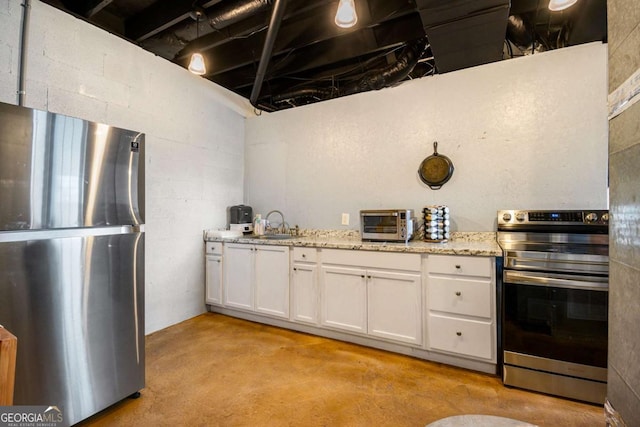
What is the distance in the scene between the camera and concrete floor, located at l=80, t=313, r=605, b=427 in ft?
5.67

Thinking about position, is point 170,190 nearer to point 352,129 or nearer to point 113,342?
point 113,342

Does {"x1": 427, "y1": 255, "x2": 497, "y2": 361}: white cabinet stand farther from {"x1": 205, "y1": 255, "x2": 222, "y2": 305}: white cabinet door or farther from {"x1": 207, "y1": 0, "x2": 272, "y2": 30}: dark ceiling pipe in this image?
{"x1": 207, "y1": 0, "x2": 272, "y2": 30}: dark ceiling pipe

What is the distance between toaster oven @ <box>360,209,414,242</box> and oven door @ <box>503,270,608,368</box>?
0.86 meters

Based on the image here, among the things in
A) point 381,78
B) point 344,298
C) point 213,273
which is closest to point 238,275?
point 213,273

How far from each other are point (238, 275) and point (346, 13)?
2.62m

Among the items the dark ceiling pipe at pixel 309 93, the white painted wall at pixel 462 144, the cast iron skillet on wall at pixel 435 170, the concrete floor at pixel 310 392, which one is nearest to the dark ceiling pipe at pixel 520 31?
the white painted wall at pixel 462 144

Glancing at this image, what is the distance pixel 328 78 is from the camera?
356cm

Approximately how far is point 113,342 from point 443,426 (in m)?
1.86

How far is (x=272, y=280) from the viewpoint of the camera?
9.94 feet

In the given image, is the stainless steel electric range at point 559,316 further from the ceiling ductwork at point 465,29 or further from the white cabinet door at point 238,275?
the white cabinet door at point 238,275

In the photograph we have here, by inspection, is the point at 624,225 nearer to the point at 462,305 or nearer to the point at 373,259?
the point at 462,305

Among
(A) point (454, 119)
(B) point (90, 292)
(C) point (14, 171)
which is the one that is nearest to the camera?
(C) point (14, 171)

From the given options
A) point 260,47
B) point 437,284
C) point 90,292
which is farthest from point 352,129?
point 90,292

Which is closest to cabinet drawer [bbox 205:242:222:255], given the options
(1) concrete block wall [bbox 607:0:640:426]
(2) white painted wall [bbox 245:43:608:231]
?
(2) white painted wall [bbox 245:43:608:231]
